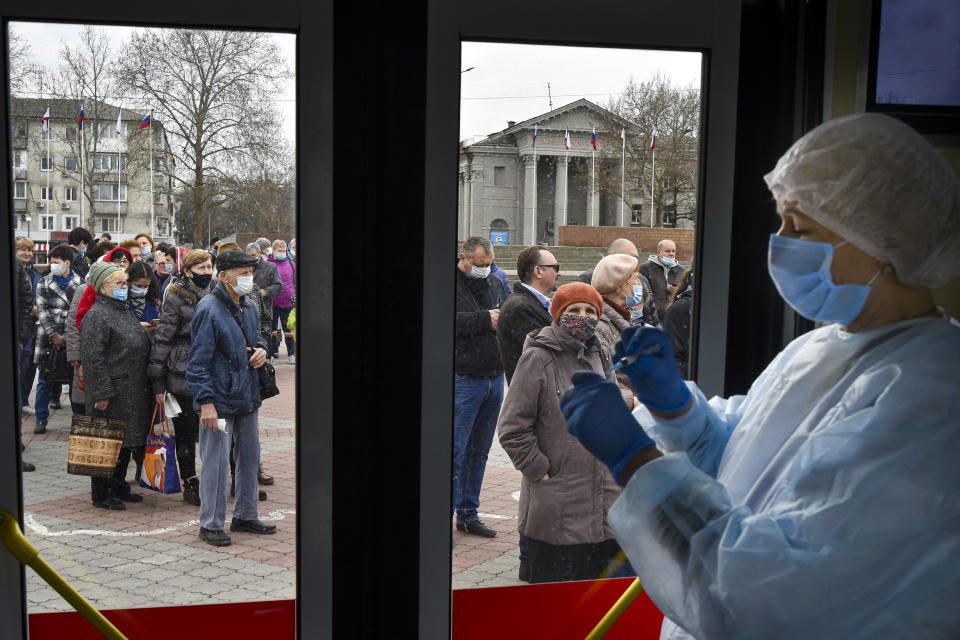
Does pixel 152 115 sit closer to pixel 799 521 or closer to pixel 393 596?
pixel 393 596

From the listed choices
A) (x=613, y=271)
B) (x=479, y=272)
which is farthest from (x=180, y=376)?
(x=613, y=271)

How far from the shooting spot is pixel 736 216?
6.70 feet

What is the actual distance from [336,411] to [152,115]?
799mm

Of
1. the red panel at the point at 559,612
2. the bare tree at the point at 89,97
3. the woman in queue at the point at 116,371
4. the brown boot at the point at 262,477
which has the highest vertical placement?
the bare tree at the point at 89,97

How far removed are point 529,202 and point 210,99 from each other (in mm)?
789

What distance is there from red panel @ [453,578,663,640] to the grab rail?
89cm

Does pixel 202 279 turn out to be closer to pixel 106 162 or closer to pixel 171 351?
pixel 171 351

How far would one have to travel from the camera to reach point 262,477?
1.93 metres

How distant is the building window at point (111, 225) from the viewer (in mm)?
1800

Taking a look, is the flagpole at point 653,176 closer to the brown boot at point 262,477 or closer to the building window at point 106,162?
the brown boot at point 262,477

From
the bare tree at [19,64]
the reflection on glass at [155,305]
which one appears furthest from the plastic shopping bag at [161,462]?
the bare tree at [19,64]

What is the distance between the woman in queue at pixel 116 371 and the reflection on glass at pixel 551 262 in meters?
0.75

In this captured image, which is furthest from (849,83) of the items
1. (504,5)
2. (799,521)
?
(799,521)

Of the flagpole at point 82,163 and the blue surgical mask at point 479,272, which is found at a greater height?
the flagpole at point 82,163
